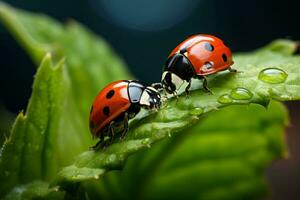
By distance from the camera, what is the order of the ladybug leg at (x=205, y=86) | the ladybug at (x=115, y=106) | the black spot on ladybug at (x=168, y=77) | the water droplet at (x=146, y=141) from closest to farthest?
the water droplet at (x=146, y=141) < the ladybug leg at (x=205, y=86) < the ladybug at (x=115, y=106) < the black spot on ladybug at (x=168, y=77)

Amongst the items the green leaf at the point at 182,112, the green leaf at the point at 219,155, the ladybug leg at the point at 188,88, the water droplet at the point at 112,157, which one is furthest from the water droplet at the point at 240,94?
the green leaf at the point at 219,155

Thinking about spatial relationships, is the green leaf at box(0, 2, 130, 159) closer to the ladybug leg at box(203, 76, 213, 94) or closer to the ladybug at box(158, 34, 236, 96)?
the ladybug at box(158, 34, 236, 96)

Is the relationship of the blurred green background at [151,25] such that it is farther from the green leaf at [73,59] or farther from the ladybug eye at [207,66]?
the ladybug eye at [207,66]

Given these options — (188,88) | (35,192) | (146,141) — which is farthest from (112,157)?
(188,88)

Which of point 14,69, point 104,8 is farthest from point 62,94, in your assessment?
point 104,8

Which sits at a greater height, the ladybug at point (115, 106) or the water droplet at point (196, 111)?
the ladybug at point (115, 106)

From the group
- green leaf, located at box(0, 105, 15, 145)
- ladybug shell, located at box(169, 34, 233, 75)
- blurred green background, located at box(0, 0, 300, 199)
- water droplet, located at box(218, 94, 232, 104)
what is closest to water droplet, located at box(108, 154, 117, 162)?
water droplet, located at box(218, 94, 232, 104)

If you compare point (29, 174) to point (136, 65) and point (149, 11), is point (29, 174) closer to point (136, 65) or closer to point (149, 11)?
point (136, 65)
